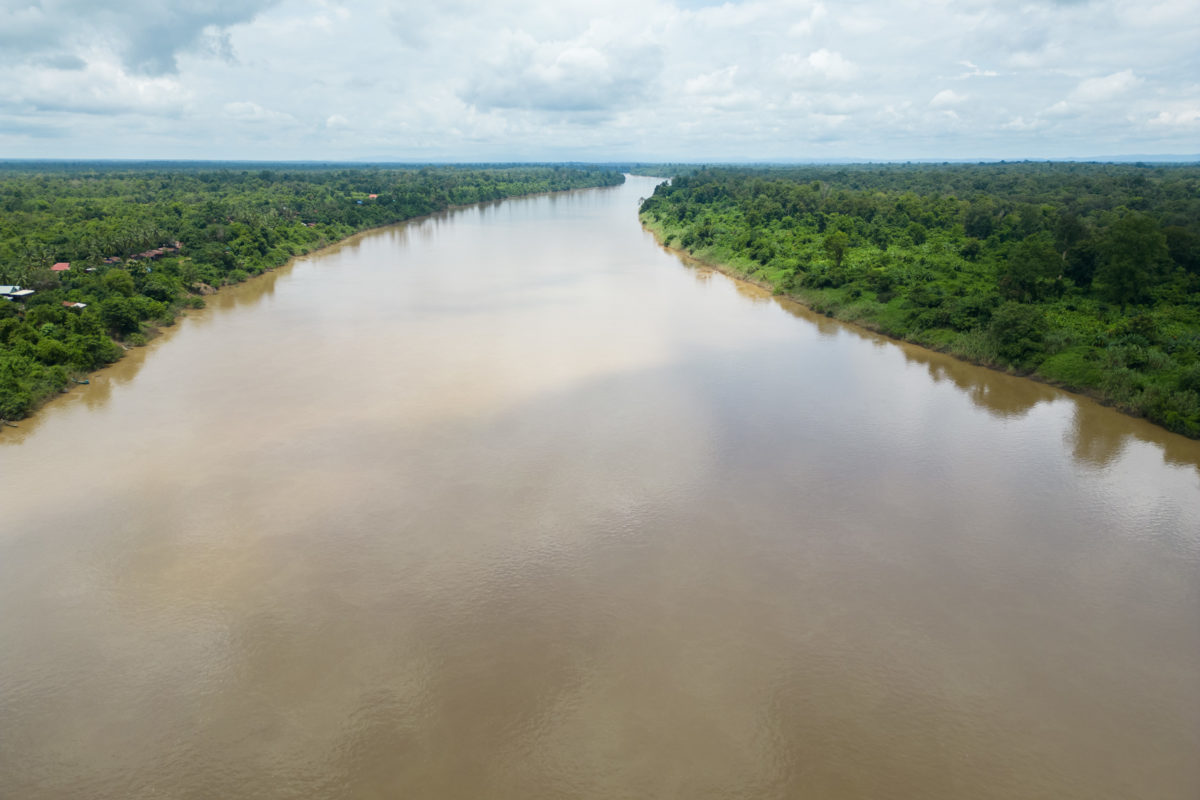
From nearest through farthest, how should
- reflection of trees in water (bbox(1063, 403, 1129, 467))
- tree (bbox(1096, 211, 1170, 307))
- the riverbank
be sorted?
1. reflection of trees in water (bbox(1063, 403, 1129, 467))
2. the riverbank
3. tree (bbox(1096, 211, 1170, 307))

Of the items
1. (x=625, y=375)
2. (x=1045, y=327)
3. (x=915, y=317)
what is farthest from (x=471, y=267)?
(x=1045, y=327)

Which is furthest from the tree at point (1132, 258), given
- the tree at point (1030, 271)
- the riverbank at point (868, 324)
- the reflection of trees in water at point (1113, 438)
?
the reflection of trees in water at point (1113, 438)

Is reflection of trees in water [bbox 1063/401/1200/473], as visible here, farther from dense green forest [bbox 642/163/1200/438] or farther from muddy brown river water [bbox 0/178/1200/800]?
dense green forest [bbox 642/163/1200/438]

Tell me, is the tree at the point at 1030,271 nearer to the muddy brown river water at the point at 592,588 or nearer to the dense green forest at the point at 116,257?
the muddy brown river water at the point at 592,588

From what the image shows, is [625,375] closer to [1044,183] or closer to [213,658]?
[213,658]

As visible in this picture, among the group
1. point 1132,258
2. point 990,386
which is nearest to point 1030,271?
point 1132,258

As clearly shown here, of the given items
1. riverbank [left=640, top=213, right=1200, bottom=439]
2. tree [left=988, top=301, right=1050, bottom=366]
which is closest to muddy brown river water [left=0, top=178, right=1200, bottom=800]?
riverbank [left=640, top=213, right=1200, bottom=439]

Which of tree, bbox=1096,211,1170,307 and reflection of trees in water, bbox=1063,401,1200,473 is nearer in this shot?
reflection of trees in water, bbox=1063,401,1200,473
